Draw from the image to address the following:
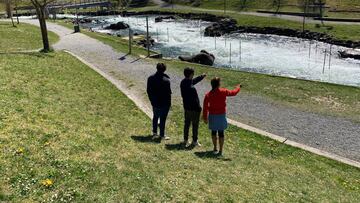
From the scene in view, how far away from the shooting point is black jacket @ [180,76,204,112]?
39.8 feet

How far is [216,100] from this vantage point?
11.7 meters

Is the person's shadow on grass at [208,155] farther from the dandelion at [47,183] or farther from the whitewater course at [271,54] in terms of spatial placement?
the whitewater course at [271,54]

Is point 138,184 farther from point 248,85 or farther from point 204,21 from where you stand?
point 204,21

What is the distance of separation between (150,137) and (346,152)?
7.93 meters

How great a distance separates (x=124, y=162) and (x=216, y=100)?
352 cm

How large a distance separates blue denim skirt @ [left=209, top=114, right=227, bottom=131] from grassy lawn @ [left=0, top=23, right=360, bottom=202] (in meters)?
1.02

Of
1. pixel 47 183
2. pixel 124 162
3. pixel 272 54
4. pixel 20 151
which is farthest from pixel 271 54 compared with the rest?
pixel 47 183

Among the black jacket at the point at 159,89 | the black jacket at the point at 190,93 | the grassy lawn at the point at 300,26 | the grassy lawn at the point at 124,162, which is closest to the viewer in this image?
the grassy lawn at the point at 124,162

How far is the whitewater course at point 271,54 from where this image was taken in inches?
1459

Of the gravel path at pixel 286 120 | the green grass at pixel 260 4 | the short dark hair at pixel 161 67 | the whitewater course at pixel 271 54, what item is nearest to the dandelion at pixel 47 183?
the short dark hair at pixel 161 67

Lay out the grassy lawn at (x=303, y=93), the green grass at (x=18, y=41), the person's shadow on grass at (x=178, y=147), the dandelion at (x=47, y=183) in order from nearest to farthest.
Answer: the dandelion at (x=47, y=183)
the person's shadow on grass at (x=178, y=147)
the grassy lawn at (x=303, y=93)
the green grass at (x=18, y=41)

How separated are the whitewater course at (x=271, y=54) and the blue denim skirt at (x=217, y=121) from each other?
2433 cm

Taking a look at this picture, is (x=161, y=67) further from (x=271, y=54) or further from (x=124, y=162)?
(x=271, y=54)

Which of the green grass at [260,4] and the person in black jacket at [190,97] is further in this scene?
the green grass at [260,4]
